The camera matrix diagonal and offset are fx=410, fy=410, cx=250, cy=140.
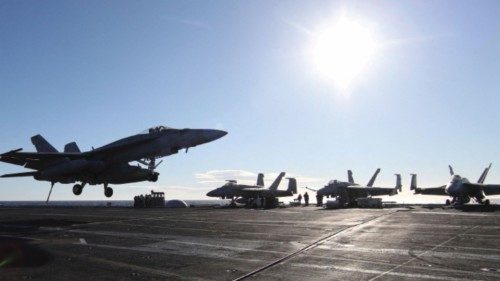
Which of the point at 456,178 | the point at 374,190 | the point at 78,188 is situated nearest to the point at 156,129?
the point at 78,188

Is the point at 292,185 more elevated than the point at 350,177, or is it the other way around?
the point at 350,177

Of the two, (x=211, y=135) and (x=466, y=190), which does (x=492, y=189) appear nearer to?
(x=466, y=190)

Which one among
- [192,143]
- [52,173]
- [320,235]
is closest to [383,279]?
[320,235]

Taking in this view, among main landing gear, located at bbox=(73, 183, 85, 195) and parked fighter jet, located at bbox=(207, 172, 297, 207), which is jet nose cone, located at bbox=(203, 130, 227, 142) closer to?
main landing gear, located at bbox=(73, 183, 85, 195)

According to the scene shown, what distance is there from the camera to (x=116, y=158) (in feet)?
119

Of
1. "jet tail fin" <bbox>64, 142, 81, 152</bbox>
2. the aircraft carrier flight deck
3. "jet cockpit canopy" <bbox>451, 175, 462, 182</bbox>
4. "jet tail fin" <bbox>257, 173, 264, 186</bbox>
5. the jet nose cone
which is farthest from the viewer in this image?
"jet tail fin" <bbox>257, 173, 264, 186</bbox>

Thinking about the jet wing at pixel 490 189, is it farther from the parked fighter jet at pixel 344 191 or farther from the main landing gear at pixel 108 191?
the main landing gear at pixel 108 191

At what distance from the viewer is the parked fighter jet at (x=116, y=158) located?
1314 inches

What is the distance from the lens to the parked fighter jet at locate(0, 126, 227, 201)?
33.4 metres

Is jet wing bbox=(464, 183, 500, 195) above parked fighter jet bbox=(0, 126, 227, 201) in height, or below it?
below

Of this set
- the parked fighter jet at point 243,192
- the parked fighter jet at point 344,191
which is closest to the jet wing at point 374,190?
the parked fighter jet at point 344,191

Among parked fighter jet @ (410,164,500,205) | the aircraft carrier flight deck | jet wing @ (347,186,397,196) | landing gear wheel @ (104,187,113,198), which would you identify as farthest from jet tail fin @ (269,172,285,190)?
the aircraft carrier flight deck

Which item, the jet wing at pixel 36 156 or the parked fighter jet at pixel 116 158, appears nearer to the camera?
the parked fighter jet at pixel 116 158

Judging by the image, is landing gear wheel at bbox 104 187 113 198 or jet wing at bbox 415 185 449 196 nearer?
landing gear wheel at bbox 104 187 113 198
